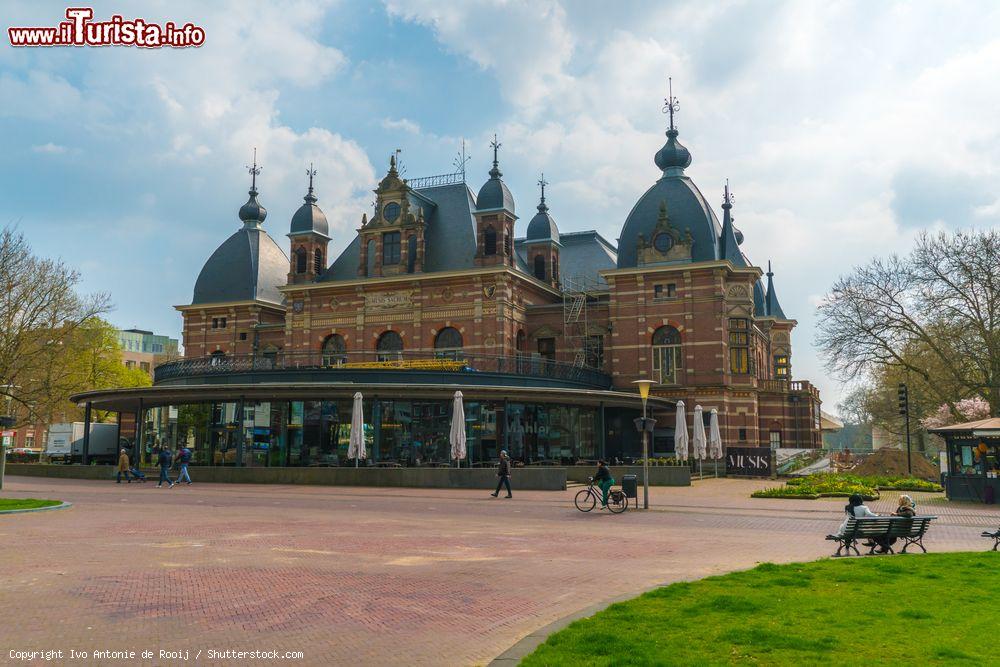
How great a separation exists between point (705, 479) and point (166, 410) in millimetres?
26767

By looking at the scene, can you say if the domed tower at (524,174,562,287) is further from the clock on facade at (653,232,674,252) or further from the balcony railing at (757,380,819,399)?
the balcony railing at (757,380,819,399)

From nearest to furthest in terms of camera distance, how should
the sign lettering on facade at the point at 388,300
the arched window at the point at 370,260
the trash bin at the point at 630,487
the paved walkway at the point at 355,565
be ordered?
the paved walkway at the point at 355,565 < the trash bin at the point at 630,487 < the sign lettering on facade at the point at 388,300 < the arched window at the point at 370,260

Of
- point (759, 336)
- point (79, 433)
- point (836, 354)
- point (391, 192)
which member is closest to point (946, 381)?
point (836, 354)

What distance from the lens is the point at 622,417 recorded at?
46.1 metres

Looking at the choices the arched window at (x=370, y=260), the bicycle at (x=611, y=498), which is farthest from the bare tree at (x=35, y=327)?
the bicycle at (x=611, y=498)

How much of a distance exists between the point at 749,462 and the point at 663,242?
556 inches

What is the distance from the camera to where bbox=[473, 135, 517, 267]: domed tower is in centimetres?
4950

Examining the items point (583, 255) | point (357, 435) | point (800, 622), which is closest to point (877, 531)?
point (800, 622)

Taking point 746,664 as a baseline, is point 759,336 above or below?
above

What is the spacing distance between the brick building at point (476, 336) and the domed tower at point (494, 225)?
10 centimetres

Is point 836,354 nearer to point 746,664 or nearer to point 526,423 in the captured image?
point 526,423

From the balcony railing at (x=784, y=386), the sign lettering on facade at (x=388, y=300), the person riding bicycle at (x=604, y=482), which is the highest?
the sign lettering on facade at (x=388, y=300)

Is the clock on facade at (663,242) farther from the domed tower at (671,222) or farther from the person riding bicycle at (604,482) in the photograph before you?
the person riding bicycle at (604,482)

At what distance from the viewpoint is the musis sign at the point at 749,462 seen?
139 ft
